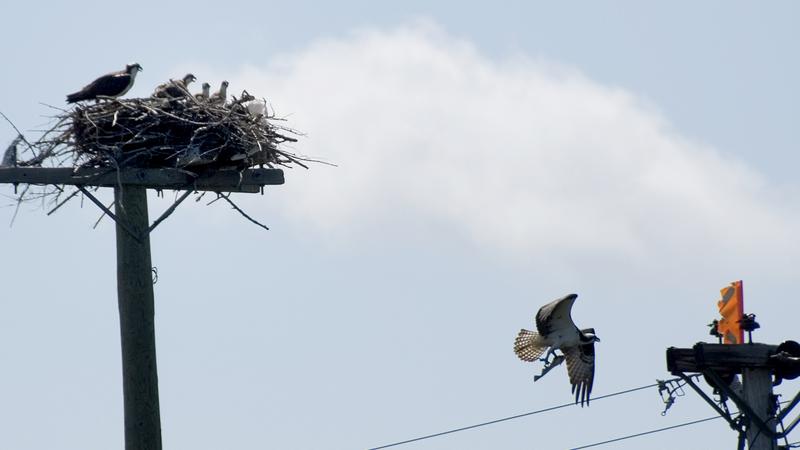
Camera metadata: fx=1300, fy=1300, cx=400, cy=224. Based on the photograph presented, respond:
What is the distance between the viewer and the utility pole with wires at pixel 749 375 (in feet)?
29.1

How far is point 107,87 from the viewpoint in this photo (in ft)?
36.6

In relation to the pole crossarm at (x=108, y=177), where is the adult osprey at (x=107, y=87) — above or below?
above

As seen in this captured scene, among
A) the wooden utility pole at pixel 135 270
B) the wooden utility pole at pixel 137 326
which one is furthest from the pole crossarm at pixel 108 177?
the wooden utility pole at pixel 137 326

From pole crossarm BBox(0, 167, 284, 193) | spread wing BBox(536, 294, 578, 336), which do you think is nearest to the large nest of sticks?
pole crossarm BBox(0, 167, 284, 193)

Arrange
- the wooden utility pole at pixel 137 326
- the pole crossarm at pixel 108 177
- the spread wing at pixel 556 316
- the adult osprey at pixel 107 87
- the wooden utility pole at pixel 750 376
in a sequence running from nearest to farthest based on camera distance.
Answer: the wooden utility pole at pixel 137 326 < the pole crossarm at pixel 108 177 < the wooden utility pole at pixel 750 376 < the adult osprey at pixel 107 87 < the spread wing at pixel 556 316

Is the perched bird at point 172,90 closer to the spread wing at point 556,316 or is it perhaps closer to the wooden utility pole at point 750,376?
the spread wing at point 556,316

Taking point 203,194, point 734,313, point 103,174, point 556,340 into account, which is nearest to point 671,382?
point 734,313

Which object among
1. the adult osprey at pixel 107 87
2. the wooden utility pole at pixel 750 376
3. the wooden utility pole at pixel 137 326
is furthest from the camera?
the adult osprey at pixel 107 87

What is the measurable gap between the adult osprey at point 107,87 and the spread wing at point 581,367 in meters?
4.82

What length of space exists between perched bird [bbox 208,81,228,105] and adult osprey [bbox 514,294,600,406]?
3591mm

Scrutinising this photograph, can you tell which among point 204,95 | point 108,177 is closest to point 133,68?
point 204,95

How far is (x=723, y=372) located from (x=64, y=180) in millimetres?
4594

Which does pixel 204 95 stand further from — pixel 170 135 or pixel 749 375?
pixel 749 375

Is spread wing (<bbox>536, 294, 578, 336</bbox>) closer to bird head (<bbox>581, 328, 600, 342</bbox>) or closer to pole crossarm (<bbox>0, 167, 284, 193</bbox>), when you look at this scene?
bird head (<bbox>581, 328, 600, 342</bbox>)
